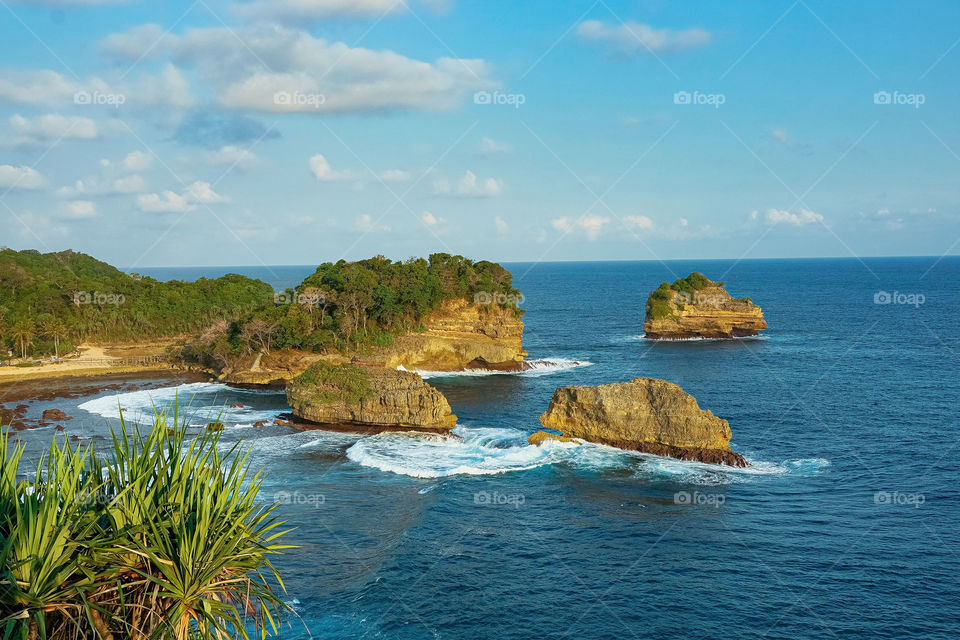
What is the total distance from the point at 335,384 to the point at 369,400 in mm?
3090

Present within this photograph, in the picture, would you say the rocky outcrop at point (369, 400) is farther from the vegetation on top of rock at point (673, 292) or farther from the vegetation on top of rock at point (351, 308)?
the vegetation on top of rock at point (673, 292)

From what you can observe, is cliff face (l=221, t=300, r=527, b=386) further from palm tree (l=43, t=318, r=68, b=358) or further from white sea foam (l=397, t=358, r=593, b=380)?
palm tree (l=43, t=318, r=68, b=358)

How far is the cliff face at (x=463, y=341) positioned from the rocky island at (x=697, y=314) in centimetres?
3062

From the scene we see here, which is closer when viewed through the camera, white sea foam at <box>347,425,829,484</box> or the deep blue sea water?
the deep blue sea water

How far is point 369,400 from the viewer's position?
2062 inches

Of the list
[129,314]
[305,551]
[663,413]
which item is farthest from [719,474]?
[129,314]

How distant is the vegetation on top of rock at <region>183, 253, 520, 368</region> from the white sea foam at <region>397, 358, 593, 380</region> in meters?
5.90

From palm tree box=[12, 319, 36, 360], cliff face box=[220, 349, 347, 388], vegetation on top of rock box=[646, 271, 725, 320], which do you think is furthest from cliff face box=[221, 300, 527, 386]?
palm tree box=[12, 319, 36, 360]

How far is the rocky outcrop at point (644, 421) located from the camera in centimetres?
4434

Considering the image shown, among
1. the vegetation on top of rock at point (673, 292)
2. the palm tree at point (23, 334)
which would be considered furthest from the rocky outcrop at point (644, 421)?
the palm tree at point (23, 334)

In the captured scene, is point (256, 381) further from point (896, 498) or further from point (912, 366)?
point (912, 366)

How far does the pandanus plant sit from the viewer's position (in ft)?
39.4

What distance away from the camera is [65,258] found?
14162 centimetres

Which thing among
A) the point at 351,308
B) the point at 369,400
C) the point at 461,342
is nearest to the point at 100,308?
the point at 351,308
